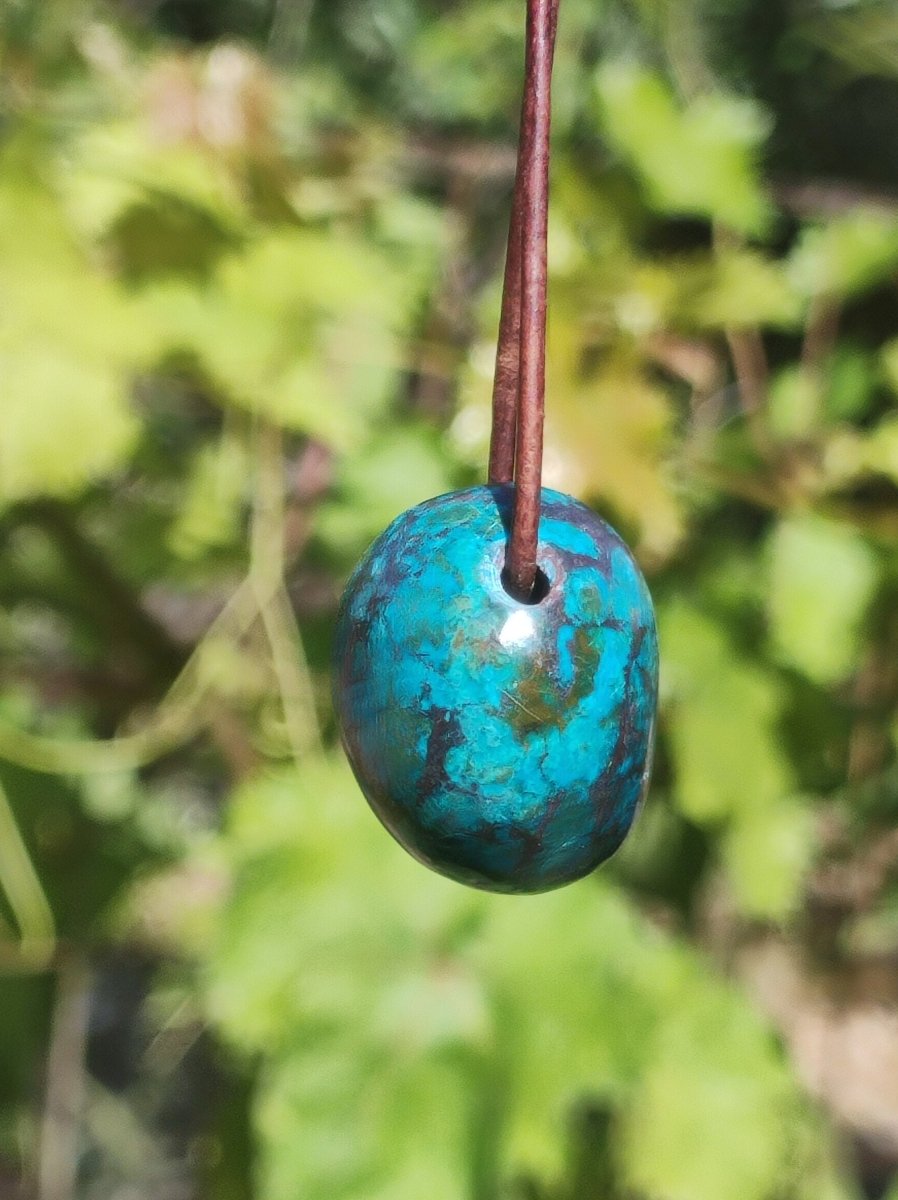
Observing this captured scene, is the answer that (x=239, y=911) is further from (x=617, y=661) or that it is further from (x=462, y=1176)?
(x=617, y=661)

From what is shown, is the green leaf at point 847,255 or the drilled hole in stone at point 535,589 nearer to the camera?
the drilled hole in stone at point 535,589

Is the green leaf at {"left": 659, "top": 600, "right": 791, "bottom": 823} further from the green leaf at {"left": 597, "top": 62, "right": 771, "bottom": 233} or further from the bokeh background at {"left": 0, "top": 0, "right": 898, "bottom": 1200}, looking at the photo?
the green leaf at {"left": 597, "top": 62, "right": 771, "bottom": 233}

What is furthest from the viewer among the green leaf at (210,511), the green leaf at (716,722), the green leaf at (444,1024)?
the green leaf at (210,511)

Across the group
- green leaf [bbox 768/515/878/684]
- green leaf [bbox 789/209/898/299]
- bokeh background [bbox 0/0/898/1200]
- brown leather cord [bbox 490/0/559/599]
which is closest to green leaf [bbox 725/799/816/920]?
bokeh background [bbox 0/0/898/1200]

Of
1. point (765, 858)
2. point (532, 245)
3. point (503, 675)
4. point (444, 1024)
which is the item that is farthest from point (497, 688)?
point (765, 858)

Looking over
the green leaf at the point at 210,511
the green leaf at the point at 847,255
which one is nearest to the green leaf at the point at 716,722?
the green leaf at the point at 847,255

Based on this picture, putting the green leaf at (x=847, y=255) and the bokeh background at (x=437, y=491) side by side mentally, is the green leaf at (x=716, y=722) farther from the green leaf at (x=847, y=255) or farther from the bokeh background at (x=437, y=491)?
the green leaf at (x=847, y=255)

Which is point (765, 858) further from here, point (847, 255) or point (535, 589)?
point (535, 589)

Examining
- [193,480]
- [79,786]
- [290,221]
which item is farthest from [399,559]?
[79,786]
